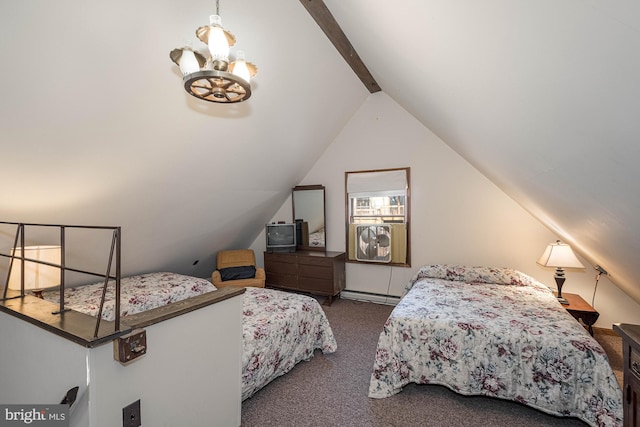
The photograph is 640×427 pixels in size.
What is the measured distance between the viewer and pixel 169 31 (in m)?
1.75

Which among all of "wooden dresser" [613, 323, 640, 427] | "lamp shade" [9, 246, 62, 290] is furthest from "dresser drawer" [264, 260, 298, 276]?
"wooden dresser" [613, 323, 640, 427]

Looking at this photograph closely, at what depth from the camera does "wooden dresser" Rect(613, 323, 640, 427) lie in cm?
103

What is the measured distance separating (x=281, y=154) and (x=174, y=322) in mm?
2732

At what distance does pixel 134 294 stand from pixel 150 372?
2189 millimetres

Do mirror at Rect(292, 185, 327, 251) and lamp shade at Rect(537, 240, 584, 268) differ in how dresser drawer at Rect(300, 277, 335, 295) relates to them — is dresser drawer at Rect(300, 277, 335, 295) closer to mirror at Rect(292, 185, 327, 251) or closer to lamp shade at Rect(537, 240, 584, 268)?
mirror at Rect(292, 185, 327, 251)

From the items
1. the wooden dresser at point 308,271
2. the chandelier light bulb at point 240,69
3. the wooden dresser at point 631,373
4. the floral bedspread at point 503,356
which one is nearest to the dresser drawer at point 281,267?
the wooden dresser at point 308,271

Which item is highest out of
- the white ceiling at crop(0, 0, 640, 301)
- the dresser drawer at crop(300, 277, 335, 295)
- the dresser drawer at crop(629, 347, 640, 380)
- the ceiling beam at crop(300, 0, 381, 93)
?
the ceiling beam at crop(300, 0, 381, 93)

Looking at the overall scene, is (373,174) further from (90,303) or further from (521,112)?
(90,303)

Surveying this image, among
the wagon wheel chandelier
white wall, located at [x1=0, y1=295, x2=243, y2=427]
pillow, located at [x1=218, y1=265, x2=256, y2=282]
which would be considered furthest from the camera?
pillow, located at [x1=218, y1=265, x2=256, y2=282]

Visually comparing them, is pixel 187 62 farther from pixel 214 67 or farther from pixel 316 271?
pixel 316 271

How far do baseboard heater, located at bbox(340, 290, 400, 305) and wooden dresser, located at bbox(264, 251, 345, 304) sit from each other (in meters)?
0.20

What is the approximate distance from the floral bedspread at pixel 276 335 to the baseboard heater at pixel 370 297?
1653mm

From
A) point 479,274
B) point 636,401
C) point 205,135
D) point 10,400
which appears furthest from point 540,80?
point 479,274

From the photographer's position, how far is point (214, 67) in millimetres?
1303
